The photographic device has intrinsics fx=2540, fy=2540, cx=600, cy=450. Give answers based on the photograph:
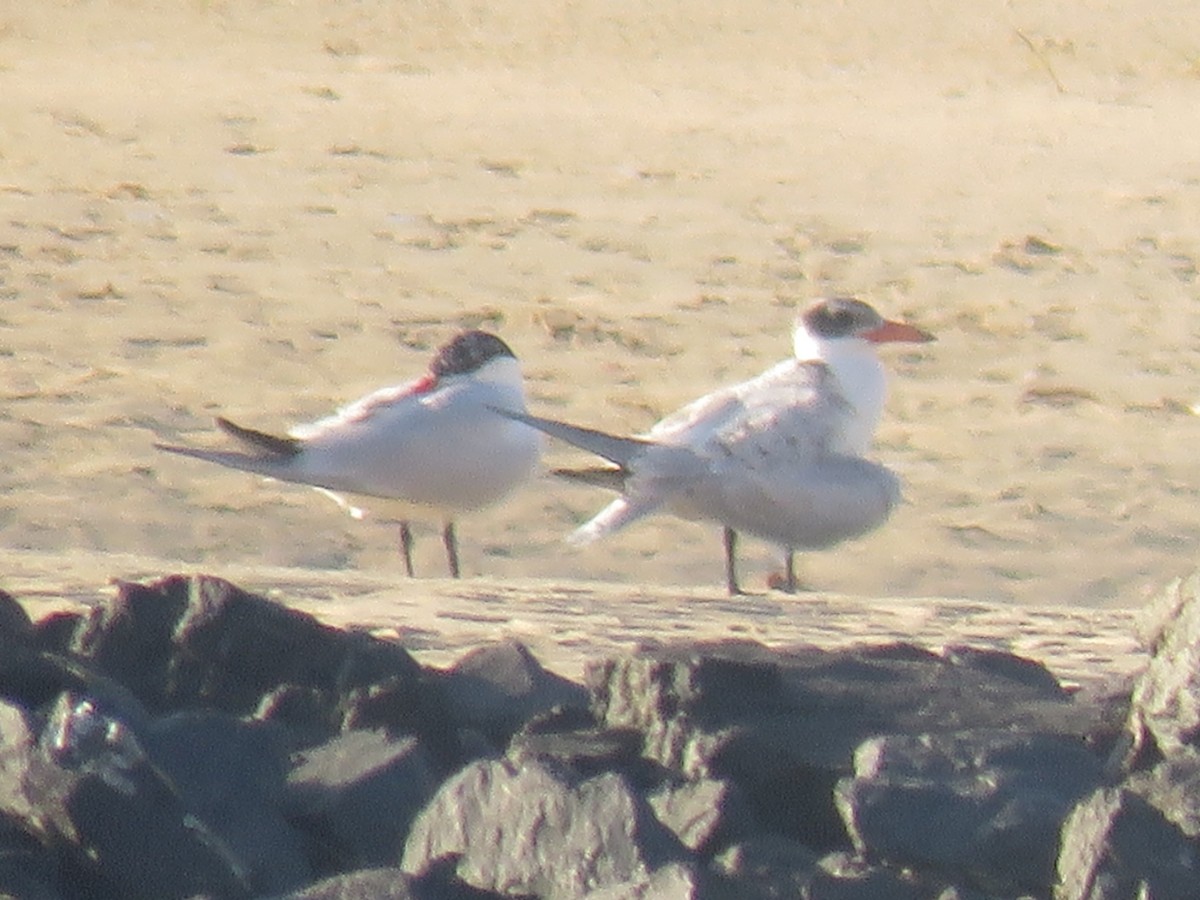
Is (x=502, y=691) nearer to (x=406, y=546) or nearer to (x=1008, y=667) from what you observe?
(x=1008, y=667)

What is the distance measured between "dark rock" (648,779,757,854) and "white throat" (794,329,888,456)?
395 centimetres

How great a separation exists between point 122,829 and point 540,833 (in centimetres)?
51

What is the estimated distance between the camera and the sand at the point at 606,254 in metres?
7.21

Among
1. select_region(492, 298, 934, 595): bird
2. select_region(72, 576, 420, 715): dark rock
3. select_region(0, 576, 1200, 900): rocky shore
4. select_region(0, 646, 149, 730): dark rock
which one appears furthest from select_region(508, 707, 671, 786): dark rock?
select_region(492, 298, 934, 595): bird

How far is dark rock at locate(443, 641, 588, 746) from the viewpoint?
3.88m

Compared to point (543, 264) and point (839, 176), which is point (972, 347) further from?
point (839, 176)

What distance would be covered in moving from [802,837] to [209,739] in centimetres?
81

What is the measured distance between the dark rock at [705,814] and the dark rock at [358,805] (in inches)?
12.9

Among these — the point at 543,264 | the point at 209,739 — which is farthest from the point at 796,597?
the point at 543,264

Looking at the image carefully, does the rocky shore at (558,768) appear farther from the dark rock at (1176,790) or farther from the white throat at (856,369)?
the white throat at (856,369)

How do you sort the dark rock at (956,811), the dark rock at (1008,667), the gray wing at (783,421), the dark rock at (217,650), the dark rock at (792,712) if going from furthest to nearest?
the gray wing at (783,421)
the dark rock at (1008,667)
the dark rock at (217,650)
the dark rock at (792,712)
the dark rock at (956,811)

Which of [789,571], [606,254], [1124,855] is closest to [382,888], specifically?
[1124,855]

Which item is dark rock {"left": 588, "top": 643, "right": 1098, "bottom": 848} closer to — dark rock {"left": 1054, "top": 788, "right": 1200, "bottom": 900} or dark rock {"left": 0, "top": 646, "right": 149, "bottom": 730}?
dark rock {"left": 1054, "top": 788, "right": 1200, "bottom": 900}

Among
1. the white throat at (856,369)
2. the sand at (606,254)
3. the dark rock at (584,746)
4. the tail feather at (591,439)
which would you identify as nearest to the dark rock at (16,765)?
the dark rock at (584,746)
